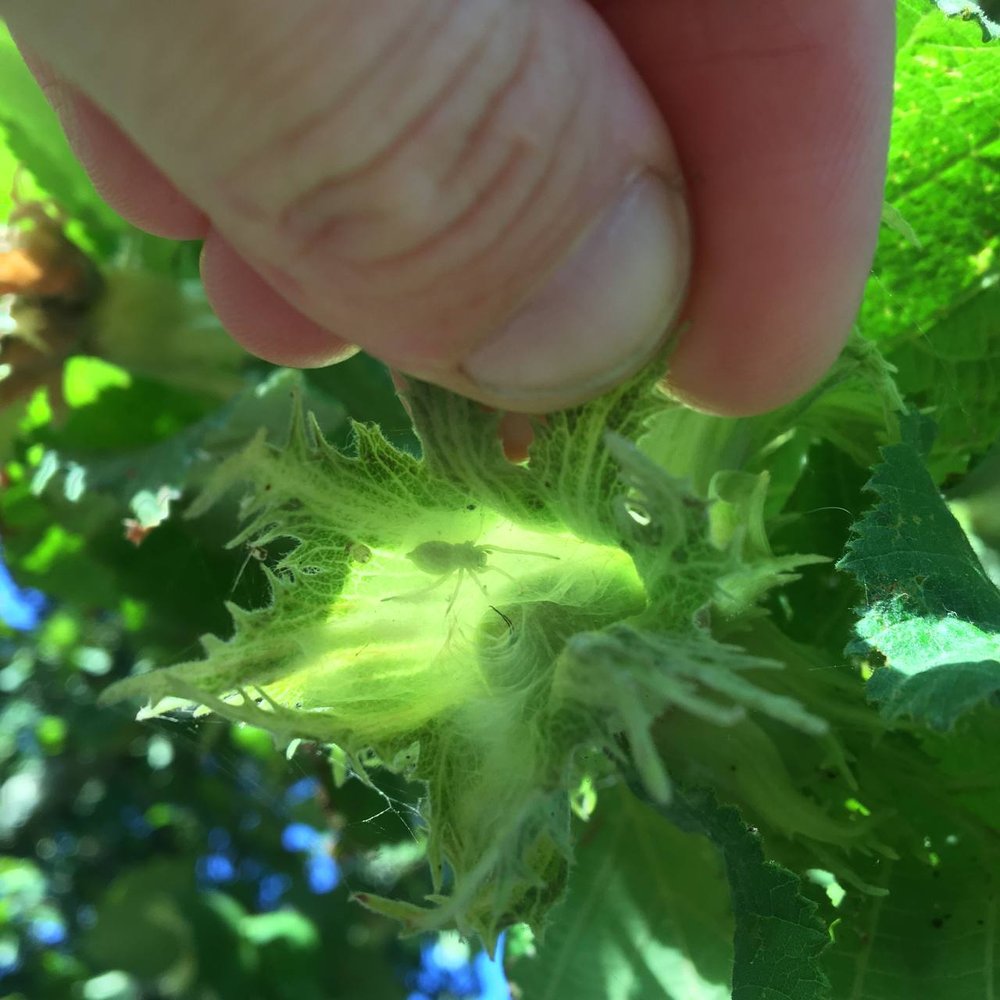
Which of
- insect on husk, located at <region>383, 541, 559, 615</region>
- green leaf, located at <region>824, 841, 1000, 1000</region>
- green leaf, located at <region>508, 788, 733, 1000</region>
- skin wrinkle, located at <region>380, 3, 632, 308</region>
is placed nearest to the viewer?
skin wrinkle, located at <region>380, 3, 632, 308</region>

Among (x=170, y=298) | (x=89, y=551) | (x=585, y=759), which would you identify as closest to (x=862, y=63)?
(x=585, y=759)

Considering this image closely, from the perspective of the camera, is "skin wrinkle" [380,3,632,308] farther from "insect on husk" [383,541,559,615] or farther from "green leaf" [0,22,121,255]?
"green leaf" [0,22,121,255]

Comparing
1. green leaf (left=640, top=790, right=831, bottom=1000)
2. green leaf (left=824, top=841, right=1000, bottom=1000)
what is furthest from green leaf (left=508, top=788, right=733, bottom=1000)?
green leaf (left=640, top=790, right=831, bottom=1000)

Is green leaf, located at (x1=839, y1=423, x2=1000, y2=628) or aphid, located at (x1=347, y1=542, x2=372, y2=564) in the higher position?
green leaf, located at (x1=839, y1=423, x2=1000, y2=628)

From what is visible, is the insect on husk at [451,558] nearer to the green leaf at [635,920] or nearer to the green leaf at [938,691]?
the green leaf at [938,691]

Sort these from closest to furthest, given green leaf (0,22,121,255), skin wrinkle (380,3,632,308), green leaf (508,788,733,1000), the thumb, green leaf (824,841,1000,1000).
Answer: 1. the thumb
2. skin wrinkle (380,3,632,308)
3. green leaf (824,841,1000,1000)
4. green leaf (508,788,733,1000)
5. green leaf (0,22,121,255)

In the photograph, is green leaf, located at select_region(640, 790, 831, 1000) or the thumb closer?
the thumb

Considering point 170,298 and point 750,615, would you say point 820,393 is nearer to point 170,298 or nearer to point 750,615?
point 750,615

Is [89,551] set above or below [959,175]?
below
